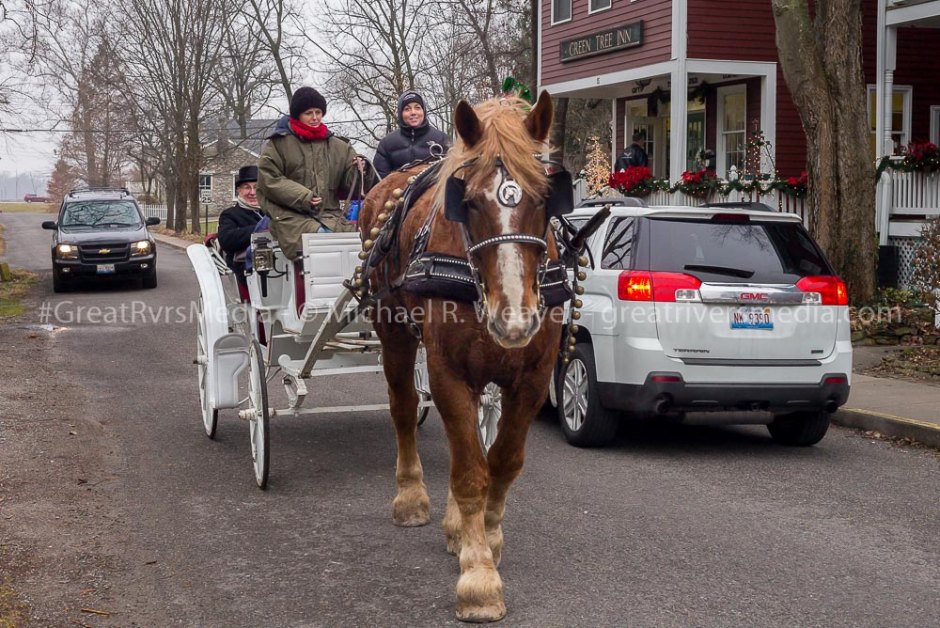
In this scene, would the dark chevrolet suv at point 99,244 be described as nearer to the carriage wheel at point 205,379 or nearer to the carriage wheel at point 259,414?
the carriage wheel at point 205,379

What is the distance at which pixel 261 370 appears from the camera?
7477 mm

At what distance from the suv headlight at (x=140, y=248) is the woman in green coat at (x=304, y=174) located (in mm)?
16844

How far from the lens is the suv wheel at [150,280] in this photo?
24.2 metres

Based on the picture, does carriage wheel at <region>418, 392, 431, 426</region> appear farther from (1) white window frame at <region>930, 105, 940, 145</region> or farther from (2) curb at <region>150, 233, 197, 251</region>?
(2) curb at <region>150, 233, 197, 251</region>

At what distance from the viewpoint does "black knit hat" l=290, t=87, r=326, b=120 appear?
25.4 ft

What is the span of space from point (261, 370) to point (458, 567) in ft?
8.10

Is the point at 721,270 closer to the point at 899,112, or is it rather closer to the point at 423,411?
the point at 423,411

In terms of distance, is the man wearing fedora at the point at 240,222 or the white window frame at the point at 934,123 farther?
the white window frame at the point at 934,123

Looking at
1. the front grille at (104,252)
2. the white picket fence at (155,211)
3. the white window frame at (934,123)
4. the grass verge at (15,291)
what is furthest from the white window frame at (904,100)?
the white picket fence at (155,211)

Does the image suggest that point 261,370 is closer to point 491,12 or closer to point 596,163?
point 596,163

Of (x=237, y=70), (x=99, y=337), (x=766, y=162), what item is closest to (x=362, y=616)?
(x=99, y=337)

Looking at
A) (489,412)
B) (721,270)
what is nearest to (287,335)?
(489,412)


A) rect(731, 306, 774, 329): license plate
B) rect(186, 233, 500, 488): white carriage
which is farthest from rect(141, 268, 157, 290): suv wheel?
rect(731, 306, 774, 329): license plate

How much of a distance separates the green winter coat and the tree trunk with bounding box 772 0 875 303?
943 centimetres
